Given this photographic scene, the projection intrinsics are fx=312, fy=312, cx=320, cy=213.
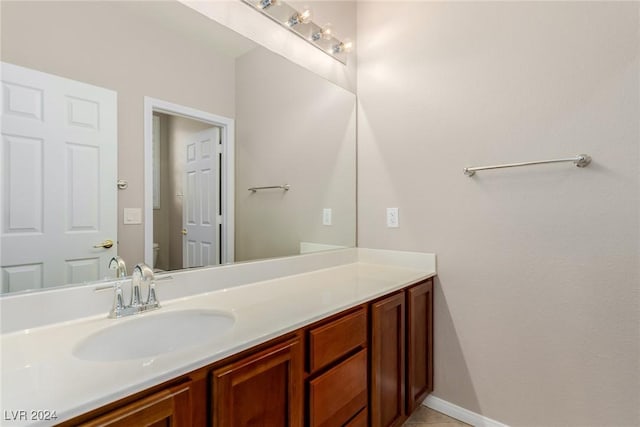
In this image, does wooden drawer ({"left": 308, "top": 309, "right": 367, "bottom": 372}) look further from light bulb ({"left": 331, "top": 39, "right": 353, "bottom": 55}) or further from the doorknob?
light bulb ({"left": 331, "top": 39, "right": 353, "bottom": 55})

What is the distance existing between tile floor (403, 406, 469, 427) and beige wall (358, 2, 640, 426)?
0.11 m

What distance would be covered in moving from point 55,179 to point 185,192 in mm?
421

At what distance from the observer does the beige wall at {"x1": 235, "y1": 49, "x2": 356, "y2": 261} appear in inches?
60.0

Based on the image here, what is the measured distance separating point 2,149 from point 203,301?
2.50 ft

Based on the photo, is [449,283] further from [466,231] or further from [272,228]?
[272,228]

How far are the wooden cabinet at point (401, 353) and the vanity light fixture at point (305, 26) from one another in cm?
149

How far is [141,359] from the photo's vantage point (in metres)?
0.73

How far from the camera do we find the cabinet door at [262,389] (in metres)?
0.79

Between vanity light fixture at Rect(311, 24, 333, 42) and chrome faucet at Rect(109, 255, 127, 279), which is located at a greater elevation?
vanity light fixture at Rect(311, 24, 333, 42)

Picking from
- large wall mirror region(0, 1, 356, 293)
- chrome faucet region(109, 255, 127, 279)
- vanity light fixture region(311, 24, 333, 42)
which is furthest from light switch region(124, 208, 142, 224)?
vanity light fixture region(311, 24, 333, 42)

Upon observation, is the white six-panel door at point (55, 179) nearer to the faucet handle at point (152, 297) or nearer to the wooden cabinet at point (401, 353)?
the faucet handle at point (152, 297)

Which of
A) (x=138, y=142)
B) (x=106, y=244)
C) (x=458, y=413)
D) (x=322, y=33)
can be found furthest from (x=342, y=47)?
(x=458, y=413)

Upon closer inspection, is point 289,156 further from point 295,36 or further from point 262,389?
point 262,389

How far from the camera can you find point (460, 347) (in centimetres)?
171
